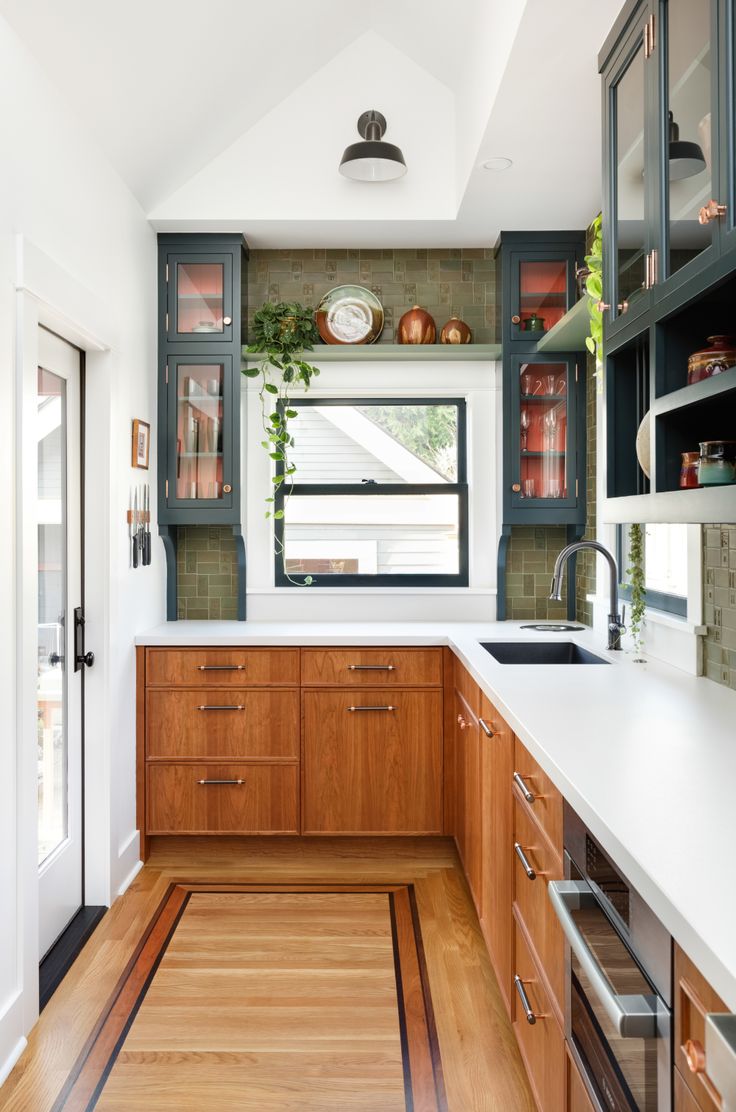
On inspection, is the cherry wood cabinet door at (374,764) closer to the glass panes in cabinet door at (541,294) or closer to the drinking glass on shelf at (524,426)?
the drinking glass on shelf at (524,426)

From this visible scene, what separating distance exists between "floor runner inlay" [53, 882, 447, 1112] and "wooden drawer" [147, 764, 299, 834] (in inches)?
12.5

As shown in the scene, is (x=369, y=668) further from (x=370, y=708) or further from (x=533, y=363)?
(x=533, y=363)

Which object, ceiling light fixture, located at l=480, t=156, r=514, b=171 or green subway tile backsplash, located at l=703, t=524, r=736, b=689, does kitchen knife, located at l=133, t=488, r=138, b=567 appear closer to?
ceiling light fixture, located at l=480, t=156, r=514, b=171

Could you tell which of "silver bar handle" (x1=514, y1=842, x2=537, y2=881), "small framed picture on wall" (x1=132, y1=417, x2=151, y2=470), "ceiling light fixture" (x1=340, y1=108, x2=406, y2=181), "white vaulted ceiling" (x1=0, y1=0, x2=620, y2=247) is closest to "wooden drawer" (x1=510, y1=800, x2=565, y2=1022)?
"silver bar handle" (x1=514, y1=842, x2=537, y2=881)

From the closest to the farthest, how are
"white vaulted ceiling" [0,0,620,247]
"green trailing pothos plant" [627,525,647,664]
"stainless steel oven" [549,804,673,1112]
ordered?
1. "stainless steel oven" [549,804,673,1112]
2. "white vaulted ceiling" [0,0,620,247]
3. "green trailing pothos plant" [627,525,647,664]

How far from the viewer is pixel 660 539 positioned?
2875 mm

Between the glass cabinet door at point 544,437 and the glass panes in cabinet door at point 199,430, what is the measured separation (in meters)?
1.37

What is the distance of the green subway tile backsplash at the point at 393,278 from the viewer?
3.85 m

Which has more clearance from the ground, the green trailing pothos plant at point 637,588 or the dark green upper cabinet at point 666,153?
the dark green upper cabinet at point 666,153

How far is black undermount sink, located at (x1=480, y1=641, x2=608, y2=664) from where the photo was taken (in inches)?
124

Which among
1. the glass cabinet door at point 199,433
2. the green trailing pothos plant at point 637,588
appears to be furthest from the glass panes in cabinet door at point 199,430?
the green trailing pothos plant at point 637,588

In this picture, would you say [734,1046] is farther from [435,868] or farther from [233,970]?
[435,868]

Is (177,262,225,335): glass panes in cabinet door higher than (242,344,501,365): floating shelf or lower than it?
higher

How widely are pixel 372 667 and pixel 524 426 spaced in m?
1.31
